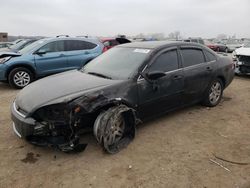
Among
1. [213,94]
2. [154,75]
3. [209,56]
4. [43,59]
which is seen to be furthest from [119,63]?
[43,59]

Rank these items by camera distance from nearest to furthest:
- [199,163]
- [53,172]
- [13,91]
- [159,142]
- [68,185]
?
[68,185]
[53,172]
[199,163]
[159,142]
[13,91]

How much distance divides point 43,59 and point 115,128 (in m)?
5.27

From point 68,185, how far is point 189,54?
3432 mm

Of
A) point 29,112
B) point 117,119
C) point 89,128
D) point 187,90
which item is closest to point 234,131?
point 187,90

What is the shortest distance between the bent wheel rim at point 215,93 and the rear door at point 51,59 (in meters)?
4.96

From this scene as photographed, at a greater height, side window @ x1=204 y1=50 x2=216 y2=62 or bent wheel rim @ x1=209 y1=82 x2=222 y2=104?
side window @ x1=204 y1=50 x2=216 y2=62

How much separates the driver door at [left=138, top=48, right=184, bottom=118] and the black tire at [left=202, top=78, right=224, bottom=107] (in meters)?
1.04

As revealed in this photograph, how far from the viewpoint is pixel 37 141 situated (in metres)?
3.38

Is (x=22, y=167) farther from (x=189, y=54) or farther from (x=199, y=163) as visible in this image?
(x=189, y=54)

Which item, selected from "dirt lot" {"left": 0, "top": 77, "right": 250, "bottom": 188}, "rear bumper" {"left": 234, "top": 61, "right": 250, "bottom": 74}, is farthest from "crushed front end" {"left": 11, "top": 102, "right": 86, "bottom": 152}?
"rear bumper" {"left": 234, "top": 61, "right": 250, "bottom": 74}

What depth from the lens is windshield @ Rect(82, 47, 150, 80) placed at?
4.14 m

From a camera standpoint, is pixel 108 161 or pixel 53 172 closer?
pixel 53 172

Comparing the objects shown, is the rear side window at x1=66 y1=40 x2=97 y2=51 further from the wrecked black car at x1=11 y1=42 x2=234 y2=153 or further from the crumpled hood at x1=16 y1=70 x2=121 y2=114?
the crumpled hood at x1=16 y1=70 x2=121 y2=114

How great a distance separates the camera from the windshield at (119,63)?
13.6 ft
